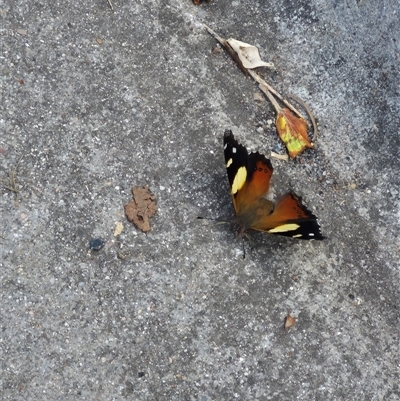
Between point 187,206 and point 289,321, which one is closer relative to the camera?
point 289,321

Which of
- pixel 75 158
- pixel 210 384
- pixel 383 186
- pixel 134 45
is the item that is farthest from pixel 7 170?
pixel 383 186

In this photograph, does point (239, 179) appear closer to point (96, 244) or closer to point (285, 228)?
point (285, 228)

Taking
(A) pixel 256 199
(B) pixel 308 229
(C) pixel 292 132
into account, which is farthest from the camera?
(C) pixel 292 132

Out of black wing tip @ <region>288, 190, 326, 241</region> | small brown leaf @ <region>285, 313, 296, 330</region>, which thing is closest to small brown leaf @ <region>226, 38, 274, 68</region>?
black wing tip @ <region>288, 190, 326, 241</region>

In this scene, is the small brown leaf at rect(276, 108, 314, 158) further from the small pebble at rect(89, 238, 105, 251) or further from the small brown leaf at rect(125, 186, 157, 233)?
the small pebble at rect(89, 238, 105, 251)

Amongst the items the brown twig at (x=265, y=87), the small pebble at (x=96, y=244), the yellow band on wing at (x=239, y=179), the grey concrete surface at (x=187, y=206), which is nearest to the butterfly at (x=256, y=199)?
the yellow band on wing at (x=239, y=179)

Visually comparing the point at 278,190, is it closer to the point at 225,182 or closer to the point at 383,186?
the point at 225,182

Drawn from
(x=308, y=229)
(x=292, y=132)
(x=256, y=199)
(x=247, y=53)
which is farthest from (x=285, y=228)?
(x=247, y=53)
